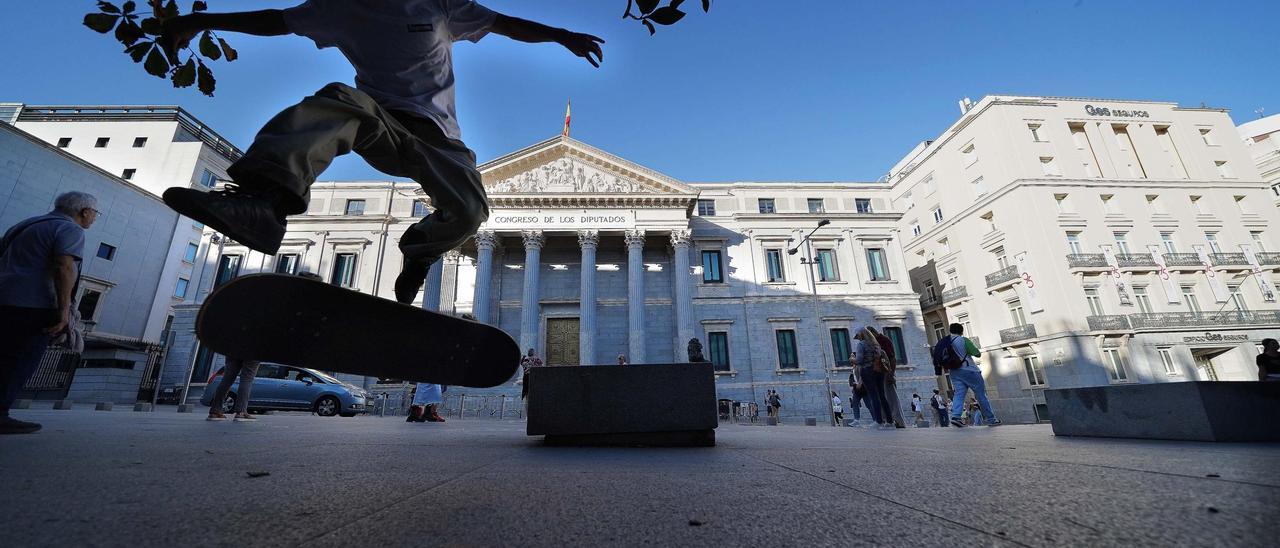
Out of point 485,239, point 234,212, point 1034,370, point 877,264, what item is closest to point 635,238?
point 485,239

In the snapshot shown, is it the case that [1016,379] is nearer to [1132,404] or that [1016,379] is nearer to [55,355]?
[1132,404]

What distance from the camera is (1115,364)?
77.4 ft

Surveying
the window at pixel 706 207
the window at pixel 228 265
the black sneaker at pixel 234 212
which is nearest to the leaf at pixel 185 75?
the black sneaker at pixel 234 212

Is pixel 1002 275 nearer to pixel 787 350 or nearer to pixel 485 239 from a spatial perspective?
pixel 787 350

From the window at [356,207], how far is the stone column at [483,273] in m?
8.34

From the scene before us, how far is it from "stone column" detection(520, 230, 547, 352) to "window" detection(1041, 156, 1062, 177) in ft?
95.6

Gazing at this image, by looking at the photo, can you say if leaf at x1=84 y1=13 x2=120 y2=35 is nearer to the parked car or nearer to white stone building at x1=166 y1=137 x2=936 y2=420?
the parked car

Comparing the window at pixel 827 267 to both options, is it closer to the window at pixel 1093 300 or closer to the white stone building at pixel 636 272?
the white stone building at pixel 636 272

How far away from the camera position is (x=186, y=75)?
2.38 meters

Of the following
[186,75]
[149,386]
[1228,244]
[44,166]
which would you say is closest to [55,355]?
[149,386]

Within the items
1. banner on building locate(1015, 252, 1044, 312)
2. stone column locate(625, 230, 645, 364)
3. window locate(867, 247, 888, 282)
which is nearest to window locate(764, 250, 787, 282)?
window locate(867, 247, 888, 282)

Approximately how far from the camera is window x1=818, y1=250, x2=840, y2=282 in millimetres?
23422

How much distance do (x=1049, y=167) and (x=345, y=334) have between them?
121 ft

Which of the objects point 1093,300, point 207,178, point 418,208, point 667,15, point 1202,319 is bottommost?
point 667,15
